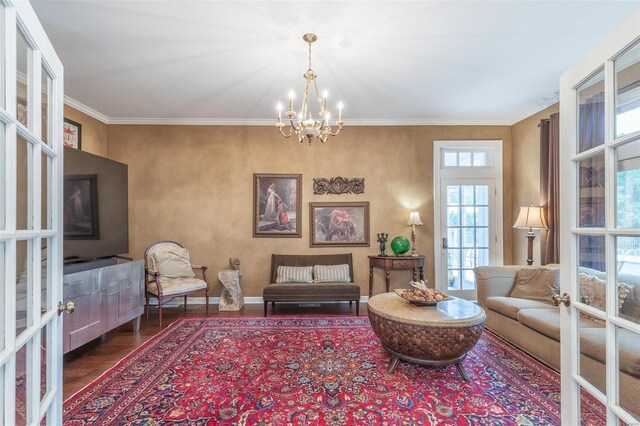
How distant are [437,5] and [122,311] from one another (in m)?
4.21

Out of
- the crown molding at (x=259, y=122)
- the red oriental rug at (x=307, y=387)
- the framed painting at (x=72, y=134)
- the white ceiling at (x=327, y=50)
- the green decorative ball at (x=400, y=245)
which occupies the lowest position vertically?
the red oriental rug at (x=307, y=387)

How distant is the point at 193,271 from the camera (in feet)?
15.5

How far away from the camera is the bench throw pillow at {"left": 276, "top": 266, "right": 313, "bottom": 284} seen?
4418 mm

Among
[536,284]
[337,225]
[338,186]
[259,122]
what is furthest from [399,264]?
[259,122]

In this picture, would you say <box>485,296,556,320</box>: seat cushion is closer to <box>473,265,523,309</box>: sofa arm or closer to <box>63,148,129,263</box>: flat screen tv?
<box>473,265,523,309</box>: sofa arm

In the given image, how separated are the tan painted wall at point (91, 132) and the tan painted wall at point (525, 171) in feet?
21.2

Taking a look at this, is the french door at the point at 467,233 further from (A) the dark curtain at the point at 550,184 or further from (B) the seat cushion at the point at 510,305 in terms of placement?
(B) the seat cushion at the point at 510,305

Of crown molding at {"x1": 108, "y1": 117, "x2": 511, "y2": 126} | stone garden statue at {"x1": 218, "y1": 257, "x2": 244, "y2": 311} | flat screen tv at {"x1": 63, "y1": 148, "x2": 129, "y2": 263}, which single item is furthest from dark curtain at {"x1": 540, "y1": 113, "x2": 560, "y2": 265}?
flat screen tv at {"x1": 63, "y1": 148, "x2": 129, "y2": 263}

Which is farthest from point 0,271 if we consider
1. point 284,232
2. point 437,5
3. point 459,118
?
point 459,118

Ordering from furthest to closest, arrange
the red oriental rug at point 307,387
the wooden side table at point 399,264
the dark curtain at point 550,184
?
the wooden side table at point 399,264
the dark curtain at point 550,184
the red oriental rug at point 307,387

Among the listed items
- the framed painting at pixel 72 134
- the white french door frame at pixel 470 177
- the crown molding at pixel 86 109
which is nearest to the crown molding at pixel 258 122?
the crown molding at pixel 86 109

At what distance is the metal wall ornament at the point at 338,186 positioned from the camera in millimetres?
4867

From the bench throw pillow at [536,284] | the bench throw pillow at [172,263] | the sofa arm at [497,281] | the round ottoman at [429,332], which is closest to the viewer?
the round ottoman at [429,332]

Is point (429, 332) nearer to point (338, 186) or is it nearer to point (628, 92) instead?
point (628, 92)
